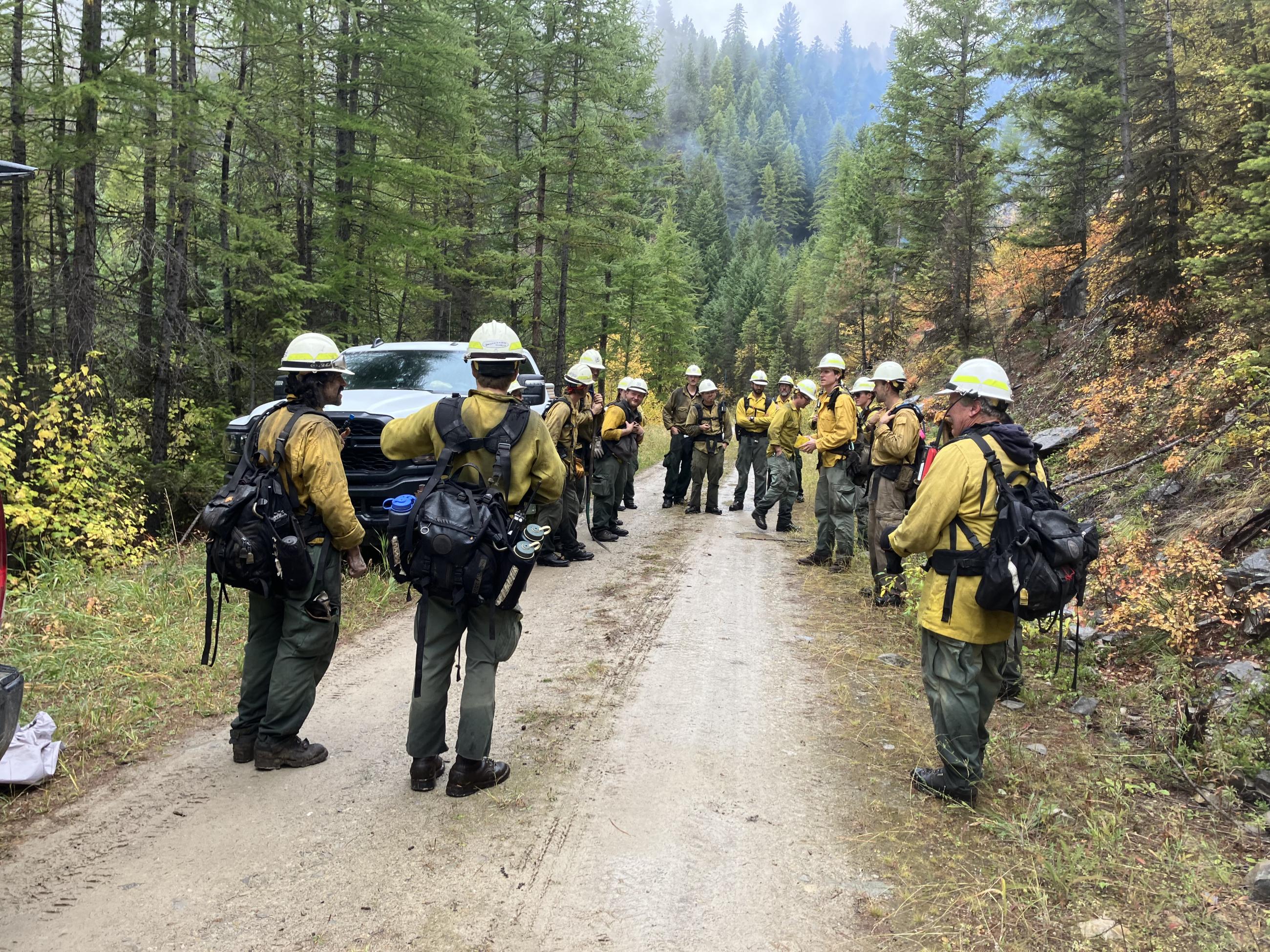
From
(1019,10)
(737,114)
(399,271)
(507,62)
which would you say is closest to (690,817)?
(399,271)

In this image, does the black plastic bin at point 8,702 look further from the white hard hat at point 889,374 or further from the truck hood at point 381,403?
the white hard hat at point 889,374

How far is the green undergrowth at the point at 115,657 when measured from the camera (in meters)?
4.10

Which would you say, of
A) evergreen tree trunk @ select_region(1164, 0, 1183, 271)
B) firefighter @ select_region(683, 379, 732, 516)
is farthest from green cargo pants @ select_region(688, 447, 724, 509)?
evergreen tree trunk @ select_region(1164, 0, 1183, 271)

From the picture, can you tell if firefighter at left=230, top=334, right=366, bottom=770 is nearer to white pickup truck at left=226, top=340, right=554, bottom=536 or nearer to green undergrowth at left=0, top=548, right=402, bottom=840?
green undergrowth at left=0, top=548, right=402, bottom=840

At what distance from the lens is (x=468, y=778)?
12.3 feet

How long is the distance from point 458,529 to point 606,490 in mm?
6978

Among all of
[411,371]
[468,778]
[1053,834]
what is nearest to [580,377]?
[411,371]

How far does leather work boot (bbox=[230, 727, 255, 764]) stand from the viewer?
404 cm

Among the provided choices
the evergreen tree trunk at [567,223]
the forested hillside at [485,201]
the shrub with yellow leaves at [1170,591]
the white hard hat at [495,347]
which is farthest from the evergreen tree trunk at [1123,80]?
the white hard hat at [495,347]

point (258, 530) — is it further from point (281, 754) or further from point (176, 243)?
point (176, 243)

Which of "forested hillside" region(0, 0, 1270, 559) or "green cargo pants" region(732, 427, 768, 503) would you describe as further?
"green cargo pants" region(732, 427, 768, 503)

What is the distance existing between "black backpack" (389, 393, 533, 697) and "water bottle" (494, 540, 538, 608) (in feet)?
0.10

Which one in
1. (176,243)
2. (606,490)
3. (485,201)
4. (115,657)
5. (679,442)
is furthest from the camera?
(485,201)

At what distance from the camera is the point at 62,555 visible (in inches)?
311
